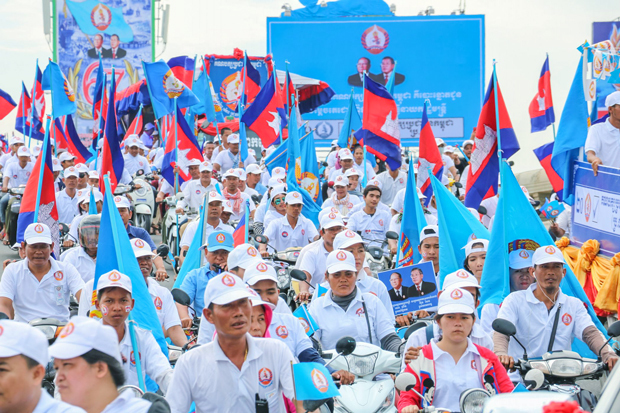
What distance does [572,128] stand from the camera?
11.2m

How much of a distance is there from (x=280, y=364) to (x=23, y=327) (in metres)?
1.48

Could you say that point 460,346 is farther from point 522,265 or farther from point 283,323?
point 522,265

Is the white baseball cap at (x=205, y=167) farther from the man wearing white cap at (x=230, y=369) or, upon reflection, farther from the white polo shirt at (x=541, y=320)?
the man wearing white cap at (x=230, y=369)

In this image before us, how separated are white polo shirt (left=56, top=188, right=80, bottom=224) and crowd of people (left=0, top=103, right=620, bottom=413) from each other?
2.30 metres

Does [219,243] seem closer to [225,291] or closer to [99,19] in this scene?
[225,291]

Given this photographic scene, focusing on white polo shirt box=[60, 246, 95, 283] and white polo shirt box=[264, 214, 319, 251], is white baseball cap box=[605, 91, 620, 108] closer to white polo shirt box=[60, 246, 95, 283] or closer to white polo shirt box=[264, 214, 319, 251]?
white polo shirt box=[264, 214, 319, 251]

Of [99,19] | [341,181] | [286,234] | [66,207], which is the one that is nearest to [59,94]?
[66,207]

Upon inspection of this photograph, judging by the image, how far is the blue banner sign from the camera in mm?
10297

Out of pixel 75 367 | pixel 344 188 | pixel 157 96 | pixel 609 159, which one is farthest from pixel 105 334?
pixel 157 96

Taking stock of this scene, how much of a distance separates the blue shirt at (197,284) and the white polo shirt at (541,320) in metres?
3.09

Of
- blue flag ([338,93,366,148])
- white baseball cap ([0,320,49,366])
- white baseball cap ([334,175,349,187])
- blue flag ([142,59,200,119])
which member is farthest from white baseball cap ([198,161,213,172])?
white baseball cap ([0,320,49,366])

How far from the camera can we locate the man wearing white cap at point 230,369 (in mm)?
4406

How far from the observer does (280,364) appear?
4.50m

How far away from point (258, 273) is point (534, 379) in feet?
7.15
